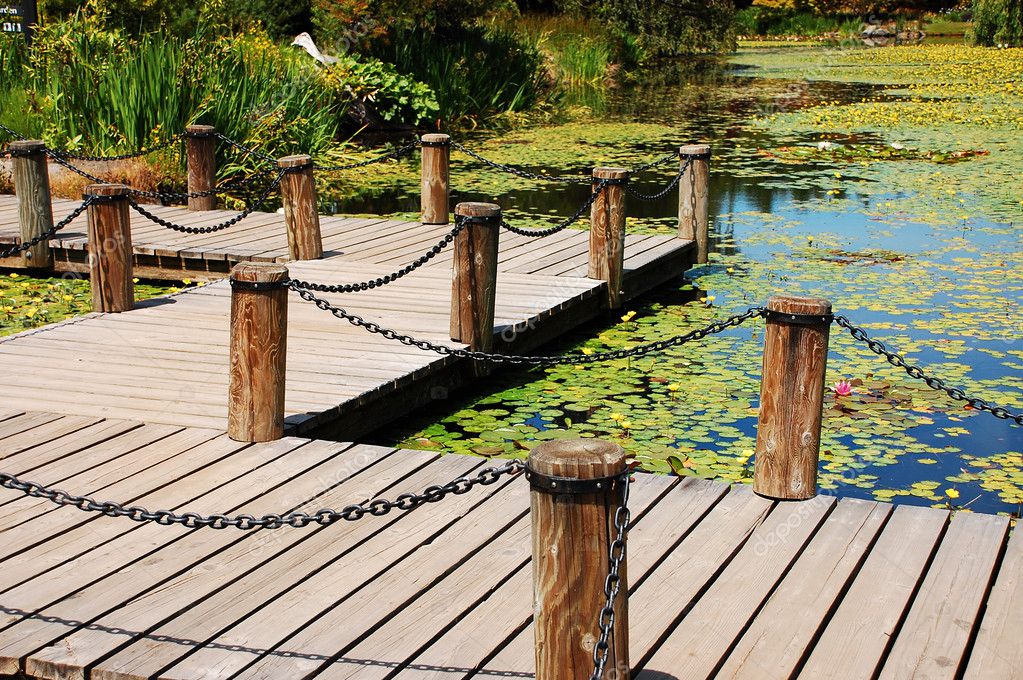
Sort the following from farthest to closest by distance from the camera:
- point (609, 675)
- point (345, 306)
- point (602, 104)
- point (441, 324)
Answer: point (602, 104)
point (345, 306)
point (441, 324)
point (609, 675)

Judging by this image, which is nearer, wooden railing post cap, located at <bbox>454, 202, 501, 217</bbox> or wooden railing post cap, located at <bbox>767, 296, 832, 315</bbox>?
wooden railing post cap, located at <bbox>767, 296, 832, 315</bbox>

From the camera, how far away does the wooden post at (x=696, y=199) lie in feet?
30.1

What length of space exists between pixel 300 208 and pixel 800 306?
4927 mm

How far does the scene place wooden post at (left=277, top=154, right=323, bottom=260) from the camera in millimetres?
8320

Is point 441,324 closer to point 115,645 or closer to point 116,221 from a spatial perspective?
point 116,221

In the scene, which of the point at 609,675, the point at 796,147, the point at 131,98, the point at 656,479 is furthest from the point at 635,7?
the point at 609,675

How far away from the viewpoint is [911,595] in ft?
12.1

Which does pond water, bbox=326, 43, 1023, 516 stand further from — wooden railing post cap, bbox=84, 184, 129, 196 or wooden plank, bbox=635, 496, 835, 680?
wooden railing post cap, bbox=84, 184, 129, 196

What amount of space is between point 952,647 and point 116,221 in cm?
516

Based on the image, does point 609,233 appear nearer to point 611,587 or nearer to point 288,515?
point 288,515

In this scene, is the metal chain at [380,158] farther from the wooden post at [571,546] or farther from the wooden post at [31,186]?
the wooden post at [571,546]

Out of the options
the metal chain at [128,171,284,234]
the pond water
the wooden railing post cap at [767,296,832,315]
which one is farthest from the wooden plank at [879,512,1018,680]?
the metal chain at [128,171,284,234]

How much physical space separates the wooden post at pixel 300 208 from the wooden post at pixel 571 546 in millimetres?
5952

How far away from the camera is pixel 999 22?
3962cm
